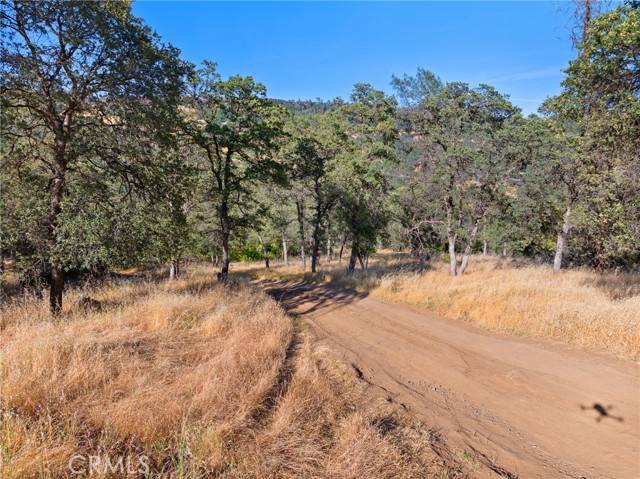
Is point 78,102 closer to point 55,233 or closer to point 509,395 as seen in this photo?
point 55,233

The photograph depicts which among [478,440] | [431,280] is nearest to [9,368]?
[478,440]

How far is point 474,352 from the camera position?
7.68 meters

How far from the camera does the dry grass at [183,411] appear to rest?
2891mm

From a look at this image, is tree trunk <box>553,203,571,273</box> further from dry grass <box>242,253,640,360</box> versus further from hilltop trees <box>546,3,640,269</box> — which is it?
hilltop trees <box>546,3,640,269</box>

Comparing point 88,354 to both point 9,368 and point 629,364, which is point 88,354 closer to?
point 9,368

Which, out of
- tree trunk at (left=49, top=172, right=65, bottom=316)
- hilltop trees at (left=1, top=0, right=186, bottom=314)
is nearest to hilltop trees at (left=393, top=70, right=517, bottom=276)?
hilltop trees at (left=1, top=0, right=186, bottom=314)

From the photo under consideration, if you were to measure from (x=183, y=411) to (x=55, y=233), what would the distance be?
5.26 m

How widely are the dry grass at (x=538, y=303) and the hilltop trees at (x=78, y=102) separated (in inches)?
431

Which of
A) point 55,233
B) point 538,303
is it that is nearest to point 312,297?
point 538,303

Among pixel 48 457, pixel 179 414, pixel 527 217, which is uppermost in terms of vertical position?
pixel 527 217

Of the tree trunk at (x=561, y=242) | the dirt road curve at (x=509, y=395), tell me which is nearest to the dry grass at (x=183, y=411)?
the dirt road curve at (x=509, y=395)

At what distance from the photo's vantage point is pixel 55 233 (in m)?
6.53

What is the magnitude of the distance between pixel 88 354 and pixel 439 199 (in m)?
16.7

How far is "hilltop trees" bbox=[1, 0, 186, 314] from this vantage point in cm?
660
